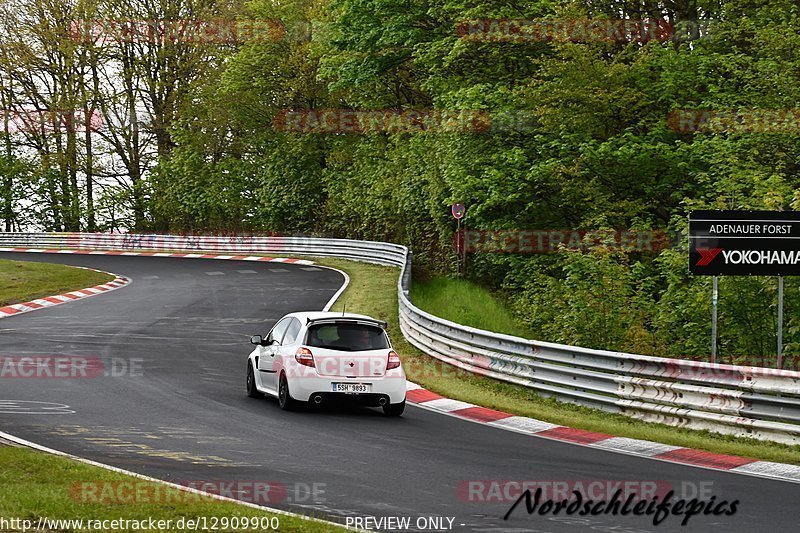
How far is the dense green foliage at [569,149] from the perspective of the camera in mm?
23016

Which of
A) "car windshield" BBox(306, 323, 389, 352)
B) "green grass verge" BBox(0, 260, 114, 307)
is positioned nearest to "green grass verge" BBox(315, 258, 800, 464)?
"car windshield" BBox(306, 323, 389, 352)

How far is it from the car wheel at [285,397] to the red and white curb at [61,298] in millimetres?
16366

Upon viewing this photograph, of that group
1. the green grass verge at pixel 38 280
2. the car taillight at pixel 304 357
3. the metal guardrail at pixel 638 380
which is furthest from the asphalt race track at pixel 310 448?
the green grass verge at pixel 38 280

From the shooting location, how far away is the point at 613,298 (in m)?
21.5

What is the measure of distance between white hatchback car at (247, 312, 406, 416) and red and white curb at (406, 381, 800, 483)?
3.69ft

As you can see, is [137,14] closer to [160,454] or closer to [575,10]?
[575,10]

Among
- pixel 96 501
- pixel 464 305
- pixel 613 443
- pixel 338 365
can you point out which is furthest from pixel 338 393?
pixel 464 305

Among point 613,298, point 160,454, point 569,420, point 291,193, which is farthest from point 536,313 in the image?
point 291,193

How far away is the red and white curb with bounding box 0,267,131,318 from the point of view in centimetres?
3110

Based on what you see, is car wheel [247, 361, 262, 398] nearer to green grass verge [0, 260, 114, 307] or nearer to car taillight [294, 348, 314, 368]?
car taillight [294, 348, 314, 368]

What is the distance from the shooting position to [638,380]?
596 inches

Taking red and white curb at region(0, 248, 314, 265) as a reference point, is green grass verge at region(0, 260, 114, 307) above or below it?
below

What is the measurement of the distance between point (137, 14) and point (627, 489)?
60.7 metres

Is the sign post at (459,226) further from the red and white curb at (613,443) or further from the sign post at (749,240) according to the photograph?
the sign post at (749,240)
